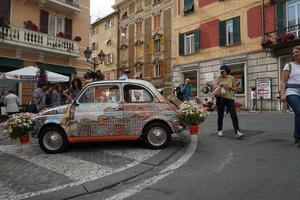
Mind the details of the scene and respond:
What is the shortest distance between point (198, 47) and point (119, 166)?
25313 millimetres

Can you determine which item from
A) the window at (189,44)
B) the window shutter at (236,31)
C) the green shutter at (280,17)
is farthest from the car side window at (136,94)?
the window at (189,44)

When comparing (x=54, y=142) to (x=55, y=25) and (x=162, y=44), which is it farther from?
(x=162, y=44)

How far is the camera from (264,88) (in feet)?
82.3

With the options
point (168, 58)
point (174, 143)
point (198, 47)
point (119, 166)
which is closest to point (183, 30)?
point (198, 47)

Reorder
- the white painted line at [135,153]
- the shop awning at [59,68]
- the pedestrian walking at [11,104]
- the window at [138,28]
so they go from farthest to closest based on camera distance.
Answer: the window at [138,28] → the shop awning at [59,68] → the pedestrian walking at [11,104] → the white painted line at [135,153]

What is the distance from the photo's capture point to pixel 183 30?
106ft

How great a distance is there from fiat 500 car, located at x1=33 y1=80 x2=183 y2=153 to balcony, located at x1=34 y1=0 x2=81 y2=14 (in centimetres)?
1723

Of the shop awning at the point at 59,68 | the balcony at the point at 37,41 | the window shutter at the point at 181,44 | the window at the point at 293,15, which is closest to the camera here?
the balcony at the point at 37,41

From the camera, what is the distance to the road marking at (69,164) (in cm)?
519

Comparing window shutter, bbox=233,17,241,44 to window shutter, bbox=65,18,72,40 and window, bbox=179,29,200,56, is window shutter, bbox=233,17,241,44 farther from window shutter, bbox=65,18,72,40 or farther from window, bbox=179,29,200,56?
window shutter, bbox=65,18,72,40

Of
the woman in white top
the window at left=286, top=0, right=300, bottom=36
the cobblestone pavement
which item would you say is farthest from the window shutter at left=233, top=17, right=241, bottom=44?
the cobblestone pavement

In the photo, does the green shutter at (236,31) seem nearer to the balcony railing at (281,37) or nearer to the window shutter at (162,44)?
the balcony railing at (281,37)

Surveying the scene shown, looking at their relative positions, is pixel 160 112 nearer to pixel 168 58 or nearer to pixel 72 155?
pixel 72 155

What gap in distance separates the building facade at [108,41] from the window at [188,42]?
664 inches
